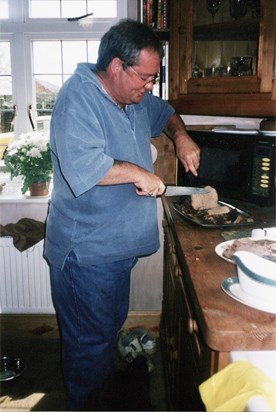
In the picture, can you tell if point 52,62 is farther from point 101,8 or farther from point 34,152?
point 34,152

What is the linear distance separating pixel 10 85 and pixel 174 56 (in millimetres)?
1054

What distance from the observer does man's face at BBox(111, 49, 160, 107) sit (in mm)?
1258

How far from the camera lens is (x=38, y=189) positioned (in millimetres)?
2168

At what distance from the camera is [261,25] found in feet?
4.92

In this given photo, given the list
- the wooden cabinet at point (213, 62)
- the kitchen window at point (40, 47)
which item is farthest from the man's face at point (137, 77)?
the kitchen window at point (40, 47)

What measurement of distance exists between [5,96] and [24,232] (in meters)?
0.85

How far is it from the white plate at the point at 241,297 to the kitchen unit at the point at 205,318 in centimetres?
1

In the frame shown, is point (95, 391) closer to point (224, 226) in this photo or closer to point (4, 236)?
point (224, 226)

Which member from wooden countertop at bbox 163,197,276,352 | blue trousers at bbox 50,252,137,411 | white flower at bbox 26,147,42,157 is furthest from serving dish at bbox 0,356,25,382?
wooden countertop at bbox 163,197,276,352

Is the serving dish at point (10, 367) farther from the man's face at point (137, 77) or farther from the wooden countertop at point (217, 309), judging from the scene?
the man's face at point (137, 77)

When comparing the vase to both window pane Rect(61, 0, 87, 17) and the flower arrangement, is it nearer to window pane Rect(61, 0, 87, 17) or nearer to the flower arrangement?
the flower arrangement

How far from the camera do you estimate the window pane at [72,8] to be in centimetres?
223

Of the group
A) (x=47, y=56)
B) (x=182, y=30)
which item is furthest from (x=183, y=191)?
(x=47, y=56)

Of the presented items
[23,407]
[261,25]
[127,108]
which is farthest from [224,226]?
[23,407]
